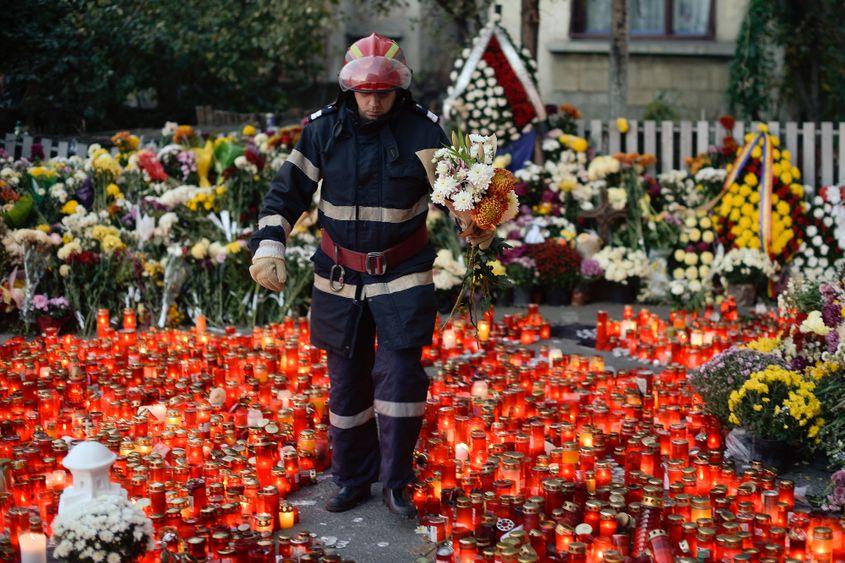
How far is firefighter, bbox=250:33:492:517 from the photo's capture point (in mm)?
4914

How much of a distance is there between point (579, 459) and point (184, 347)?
3437 millimetres

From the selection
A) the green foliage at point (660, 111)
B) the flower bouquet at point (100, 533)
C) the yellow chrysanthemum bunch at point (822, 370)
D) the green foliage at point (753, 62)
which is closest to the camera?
the flower bouquet at point (100, 533)

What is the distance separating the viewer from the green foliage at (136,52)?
14.5m

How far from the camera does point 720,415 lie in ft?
19.8

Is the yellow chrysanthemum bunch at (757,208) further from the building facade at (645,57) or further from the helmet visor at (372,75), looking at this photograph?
the helmet visor at (372,75)

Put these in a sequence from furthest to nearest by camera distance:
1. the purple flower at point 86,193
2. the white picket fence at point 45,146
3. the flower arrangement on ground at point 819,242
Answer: the white picket fence at point 45,146
the flower arrangement on ground at point 819,242
the purple flower at point 86,193

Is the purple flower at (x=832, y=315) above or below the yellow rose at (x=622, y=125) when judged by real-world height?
below

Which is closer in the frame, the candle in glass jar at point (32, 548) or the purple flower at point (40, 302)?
the candle in glass jar at point (32, 548)

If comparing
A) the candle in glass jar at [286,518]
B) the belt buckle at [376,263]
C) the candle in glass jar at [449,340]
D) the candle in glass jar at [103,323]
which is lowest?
the candle in glass jar at [286,518]

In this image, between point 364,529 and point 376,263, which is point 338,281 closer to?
point 376,263

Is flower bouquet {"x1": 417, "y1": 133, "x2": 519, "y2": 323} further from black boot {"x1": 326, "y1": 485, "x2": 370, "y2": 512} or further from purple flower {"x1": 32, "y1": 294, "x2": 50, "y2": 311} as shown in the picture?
purple flower {"x1": 32, "y1": 294, "x2": 50, "y2": 311}

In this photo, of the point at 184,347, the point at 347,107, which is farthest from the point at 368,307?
the point at 184,347

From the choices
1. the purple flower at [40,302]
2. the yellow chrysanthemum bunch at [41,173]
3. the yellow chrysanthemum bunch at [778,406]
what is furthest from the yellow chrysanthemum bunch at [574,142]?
the yellow chrysanthemum bunch at [778,406]

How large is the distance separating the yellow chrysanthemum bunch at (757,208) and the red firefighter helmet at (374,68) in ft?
20.6
